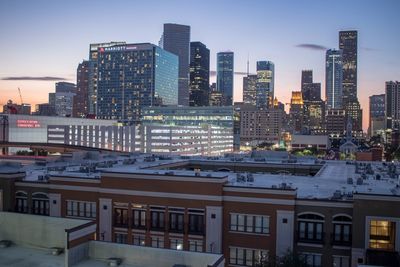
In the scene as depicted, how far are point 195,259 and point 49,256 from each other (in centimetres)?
1054

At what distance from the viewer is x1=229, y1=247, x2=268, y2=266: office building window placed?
147 ft

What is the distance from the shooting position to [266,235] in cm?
4491

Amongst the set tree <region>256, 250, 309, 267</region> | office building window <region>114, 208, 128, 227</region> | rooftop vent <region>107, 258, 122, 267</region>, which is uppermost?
rooftop vent <region>107, 258, 122, 267</region>

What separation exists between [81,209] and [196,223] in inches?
575

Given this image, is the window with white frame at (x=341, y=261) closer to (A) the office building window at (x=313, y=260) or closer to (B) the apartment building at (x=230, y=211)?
(B) the apartment building at (x=230, y=211)

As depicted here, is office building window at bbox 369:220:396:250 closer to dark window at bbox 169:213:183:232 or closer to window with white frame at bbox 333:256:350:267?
window with white frame at bbox 333:256:350:267

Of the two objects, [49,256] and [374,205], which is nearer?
[49,256]

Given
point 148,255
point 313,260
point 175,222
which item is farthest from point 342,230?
point 148,255

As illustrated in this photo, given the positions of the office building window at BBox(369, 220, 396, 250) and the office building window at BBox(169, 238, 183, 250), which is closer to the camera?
the office building window at BBox(369, 220, 396, 250)

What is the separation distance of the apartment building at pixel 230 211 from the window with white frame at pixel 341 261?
0.09 meters

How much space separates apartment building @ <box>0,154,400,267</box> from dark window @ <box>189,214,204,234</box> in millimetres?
104

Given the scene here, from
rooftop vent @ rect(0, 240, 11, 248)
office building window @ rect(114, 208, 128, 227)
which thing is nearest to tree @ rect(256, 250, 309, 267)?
office building window @ rect(114, 208, 128, 227)

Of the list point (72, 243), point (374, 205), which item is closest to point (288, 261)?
point (374, 205)

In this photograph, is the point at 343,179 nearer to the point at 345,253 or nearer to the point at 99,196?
the point at 345,253
